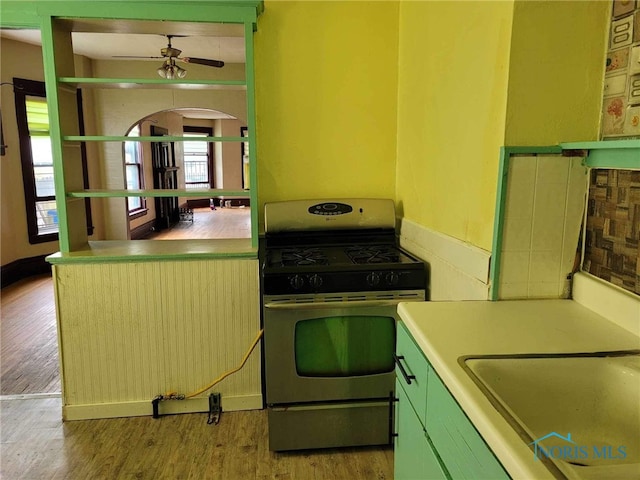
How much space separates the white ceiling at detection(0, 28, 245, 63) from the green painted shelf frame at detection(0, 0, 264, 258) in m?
2.39

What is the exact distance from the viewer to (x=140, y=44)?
5113mm

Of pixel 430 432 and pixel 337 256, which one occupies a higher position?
pixel 337 256

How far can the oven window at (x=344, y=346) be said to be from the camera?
82.9 inches

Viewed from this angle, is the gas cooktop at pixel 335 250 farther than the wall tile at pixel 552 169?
Yes

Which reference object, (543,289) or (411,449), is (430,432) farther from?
(543,289)

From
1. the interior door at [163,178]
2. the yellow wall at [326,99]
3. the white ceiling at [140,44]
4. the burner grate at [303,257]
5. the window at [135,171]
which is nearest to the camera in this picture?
the burner grate at [303,257]

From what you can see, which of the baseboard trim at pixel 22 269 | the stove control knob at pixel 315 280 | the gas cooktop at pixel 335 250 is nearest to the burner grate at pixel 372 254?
the gas cooktop at pixel 335 250

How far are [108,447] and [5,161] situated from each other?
416cm

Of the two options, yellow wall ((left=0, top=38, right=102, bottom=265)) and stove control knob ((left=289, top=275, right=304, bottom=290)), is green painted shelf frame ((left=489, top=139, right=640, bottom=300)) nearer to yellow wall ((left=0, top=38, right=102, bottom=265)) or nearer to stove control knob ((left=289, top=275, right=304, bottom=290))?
stove control knob ((left=289, top=275, right=304, bottom=290))

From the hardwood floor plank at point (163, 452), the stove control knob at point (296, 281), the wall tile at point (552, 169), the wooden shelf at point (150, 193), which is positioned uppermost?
the wall tile at point (552, 169)

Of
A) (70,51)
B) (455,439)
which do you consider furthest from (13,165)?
(455,439)

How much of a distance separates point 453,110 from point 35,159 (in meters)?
5.40

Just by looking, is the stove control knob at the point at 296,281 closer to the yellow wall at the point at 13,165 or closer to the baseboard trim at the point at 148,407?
the baseboard trim at the point at 148,407

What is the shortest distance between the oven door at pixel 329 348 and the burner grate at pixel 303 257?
7.2 inches
